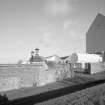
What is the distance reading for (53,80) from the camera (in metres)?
16.7

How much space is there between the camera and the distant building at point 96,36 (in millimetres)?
33406

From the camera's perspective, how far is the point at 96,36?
35.3 m

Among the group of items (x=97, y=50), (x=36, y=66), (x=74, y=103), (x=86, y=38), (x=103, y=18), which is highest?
(x=103, y=18)

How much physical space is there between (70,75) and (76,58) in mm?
15299

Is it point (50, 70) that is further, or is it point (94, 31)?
point (94, 31)

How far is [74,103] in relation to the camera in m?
6.14

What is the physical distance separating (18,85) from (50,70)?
4718 mm

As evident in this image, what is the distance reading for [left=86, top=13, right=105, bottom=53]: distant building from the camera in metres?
33.4

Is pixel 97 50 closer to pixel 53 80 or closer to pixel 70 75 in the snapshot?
pixel 70 75

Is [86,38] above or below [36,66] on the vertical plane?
above

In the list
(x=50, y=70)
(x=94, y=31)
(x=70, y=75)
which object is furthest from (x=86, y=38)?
(x=50, y=70)

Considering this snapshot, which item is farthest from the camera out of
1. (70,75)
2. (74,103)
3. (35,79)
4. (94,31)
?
(94,31)

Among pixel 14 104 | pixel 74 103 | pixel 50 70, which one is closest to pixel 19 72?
pixel 50 70

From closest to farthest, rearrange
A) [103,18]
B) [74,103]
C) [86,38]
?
1. [74,103]
2. [103,18]
3. [86,38]
